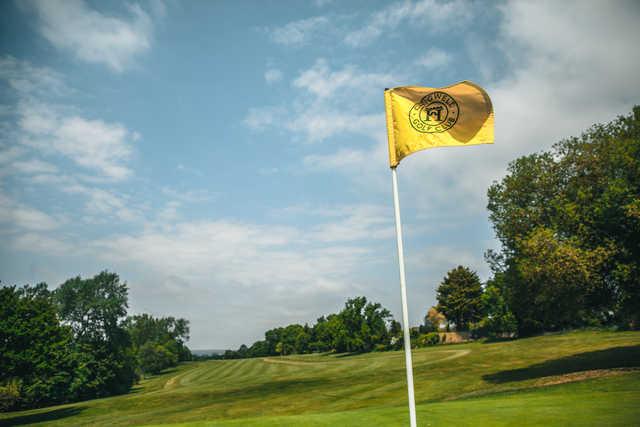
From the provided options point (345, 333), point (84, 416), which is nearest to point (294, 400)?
point (84, 416)

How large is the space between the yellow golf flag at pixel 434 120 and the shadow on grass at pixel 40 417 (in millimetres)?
48575

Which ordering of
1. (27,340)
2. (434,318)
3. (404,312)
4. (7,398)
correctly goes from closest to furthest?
1. (404,312)
2. (27,340)
3. (7,398)
4. (434,318)

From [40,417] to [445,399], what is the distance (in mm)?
43993

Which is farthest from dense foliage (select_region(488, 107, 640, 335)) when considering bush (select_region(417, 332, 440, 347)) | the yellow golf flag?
bush (select_region(417, 332, 440, 347))

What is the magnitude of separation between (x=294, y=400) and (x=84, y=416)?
953 inches

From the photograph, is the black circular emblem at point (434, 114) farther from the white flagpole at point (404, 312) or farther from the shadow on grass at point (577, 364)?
the shadow on grass at point (577, 364)

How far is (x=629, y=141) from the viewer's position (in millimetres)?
24766

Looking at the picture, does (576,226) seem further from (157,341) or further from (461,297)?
(157,341)

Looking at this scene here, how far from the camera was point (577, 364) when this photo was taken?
31516 millimetres

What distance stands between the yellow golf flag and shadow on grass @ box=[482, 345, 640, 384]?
22.8 m

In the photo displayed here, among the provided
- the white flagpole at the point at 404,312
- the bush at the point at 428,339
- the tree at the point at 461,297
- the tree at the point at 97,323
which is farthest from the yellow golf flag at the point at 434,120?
the tree at the point at 461,297

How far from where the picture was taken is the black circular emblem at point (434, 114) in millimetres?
12281

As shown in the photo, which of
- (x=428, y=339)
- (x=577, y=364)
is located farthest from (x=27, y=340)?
(x=428, y=339)

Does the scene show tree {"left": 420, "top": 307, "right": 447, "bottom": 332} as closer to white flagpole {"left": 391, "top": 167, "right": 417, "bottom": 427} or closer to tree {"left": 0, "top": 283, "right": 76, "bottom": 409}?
tree {"left": 0, "top": 283, "right": 76, "bottom": 409}
